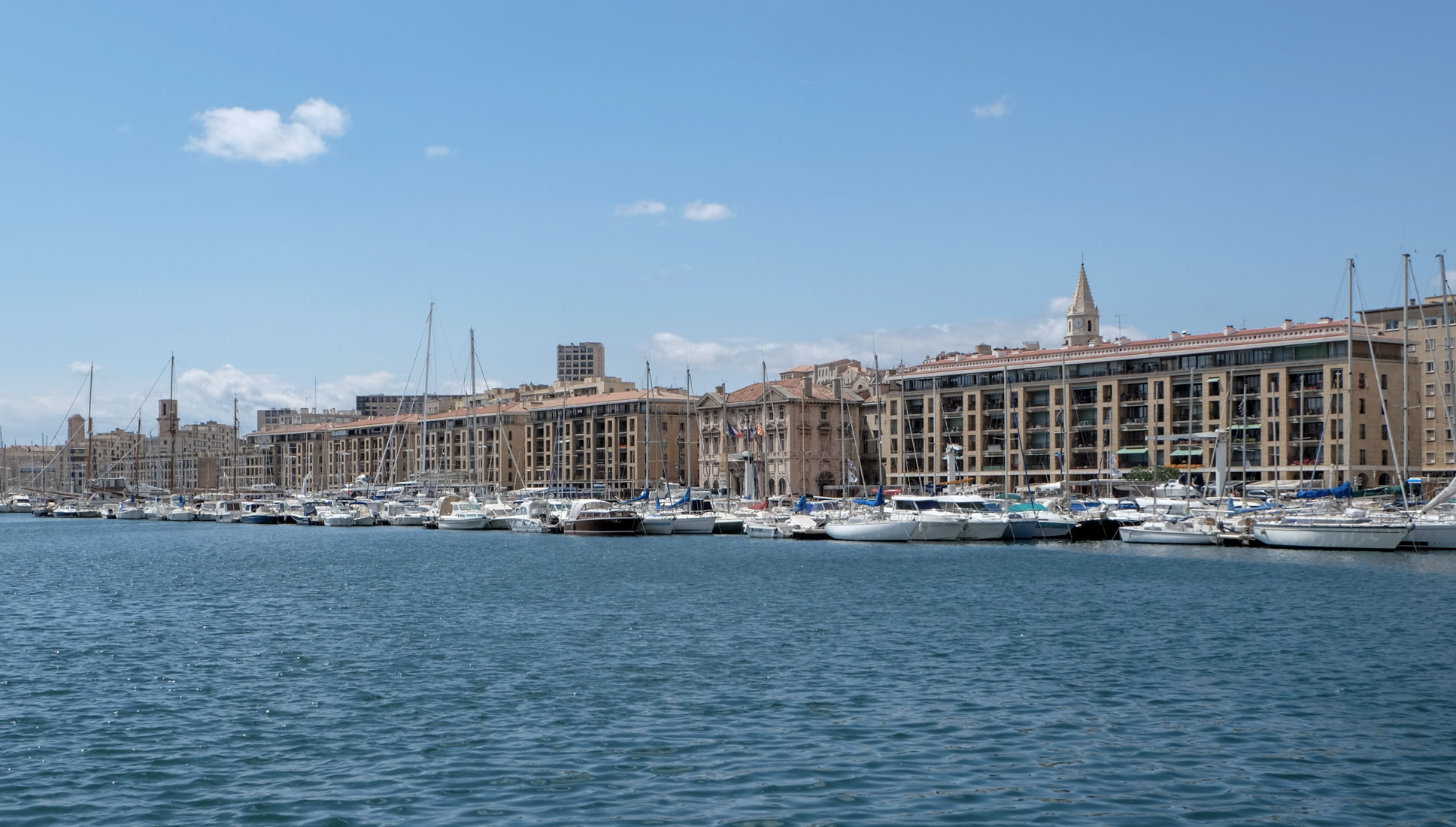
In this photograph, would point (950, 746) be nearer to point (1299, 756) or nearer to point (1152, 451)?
point (1299, 756)

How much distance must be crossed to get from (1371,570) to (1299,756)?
45148 millimetres

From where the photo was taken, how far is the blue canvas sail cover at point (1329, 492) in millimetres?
96375

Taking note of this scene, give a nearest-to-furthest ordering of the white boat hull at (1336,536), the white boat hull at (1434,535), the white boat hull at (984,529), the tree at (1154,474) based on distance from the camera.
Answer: the white boat hull at (1434,535) < the white boat hull at (1336,536) < the white boat hull at (984,529) < the tree at (1154,474)

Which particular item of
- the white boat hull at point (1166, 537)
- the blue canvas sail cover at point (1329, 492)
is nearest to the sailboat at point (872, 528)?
the white boat hull at point (1166, 537)

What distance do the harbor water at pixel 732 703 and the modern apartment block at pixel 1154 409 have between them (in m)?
71.3

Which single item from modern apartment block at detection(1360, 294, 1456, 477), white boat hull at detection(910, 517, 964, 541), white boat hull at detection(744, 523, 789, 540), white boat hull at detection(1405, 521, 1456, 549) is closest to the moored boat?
white boat hull at detection(744, 523, 789, 540)

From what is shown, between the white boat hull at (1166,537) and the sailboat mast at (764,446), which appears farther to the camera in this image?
the sailboat mast at (764,446)

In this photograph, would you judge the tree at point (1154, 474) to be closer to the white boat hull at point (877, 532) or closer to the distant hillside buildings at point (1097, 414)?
the distant hillside buildings at point (1097, 414)

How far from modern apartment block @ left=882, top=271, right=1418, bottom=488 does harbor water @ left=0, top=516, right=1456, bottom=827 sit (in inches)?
2808

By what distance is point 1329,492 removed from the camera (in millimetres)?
99750

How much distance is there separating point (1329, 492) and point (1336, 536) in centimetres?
2414

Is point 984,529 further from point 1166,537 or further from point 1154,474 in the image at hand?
point 1154,474

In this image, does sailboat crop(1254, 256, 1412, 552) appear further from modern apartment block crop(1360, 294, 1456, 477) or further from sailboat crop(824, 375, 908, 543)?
modern apartment block crop(1360, 294, 1456, 477)

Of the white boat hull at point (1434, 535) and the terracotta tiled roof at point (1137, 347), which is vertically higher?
the terracotta tiled roof at point (1137, 347)
